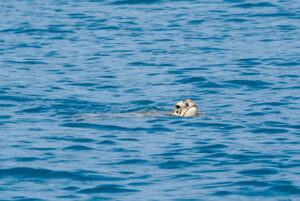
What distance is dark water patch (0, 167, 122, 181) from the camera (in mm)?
12789

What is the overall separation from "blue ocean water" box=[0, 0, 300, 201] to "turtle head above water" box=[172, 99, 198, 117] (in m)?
0.23

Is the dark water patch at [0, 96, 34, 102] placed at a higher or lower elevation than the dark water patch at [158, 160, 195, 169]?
higher

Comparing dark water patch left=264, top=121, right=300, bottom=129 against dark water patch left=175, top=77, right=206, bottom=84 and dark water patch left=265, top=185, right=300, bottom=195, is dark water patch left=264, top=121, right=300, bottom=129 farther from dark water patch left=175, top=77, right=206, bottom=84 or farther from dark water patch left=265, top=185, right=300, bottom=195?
dark water patch left=175, top=77, right=206, bottom=84

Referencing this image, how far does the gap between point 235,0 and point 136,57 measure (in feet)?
36.3

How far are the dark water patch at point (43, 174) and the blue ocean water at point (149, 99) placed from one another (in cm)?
2

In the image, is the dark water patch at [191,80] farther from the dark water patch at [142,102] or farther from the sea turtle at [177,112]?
the sea turtle at [177,112]

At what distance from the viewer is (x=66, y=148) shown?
14.6 metres

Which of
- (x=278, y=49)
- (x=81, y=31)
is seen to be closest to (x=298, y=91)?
(x=278, y=49)

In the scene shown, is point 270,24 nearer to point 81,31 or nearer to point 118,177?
point 81,31

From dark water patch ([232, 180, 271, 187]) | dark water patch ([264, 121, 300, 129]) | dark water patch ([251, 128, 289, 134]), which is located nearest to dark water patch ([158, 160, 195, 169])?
dark water patch ([232, 180, 271, 187])

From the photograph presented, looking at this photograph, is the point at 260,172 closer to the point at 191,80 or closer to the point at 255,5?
the point at 191,80

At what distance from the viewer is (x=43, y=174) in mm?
13023

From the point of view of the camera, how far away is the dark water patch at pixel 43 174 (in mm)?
12789

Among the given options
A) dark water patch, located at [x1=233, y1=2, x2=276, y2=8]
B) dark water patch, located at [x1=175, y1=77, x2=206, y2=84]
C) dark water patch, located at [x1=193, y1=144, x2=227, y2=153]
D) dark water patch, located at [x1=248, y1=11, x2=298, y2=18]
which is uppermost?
dark water patch, located at [x1=233, y1=2, x2=276, y2=8]
